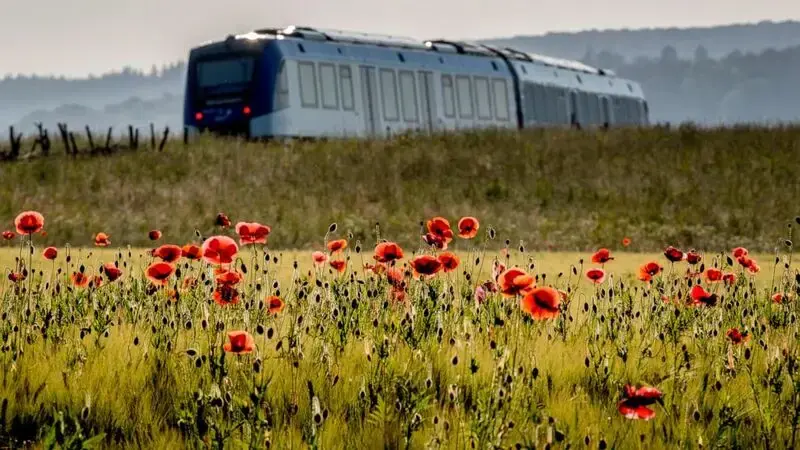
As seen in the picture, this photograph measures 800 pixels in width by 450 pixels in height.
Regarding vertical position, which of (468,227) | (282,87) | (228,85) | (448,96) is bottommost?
(468,227)

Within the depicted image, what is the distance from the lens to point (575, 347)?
6488 mm

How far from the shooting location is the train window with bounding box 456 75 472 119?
3094cm

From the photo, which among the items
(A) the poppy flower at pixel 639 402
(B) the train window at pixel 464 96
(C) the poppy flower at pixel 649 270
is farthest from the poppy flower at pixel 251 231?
(B) the train window at pixel 464 96

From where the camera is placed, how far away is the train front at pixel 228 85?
2630cm

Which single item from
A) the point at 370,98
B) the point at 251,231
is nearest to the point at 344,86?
the point at 370,98

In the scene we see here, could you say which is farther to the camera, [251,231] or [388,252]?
[251,231]

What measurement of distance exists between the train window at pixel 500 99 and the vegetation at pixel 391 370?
81.4 ft

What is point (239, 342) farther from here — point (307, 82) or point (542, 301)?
point (307, 82)

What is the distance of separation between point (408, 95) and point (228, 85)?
15.5 ft

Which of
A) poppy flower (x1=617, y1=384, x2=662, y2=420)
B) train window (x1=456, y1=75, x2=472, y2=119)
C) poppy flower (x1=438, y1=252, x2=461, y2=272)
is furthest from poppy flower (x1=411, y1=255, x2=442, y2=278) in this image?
train window (x1=456, y1=75, x2=472, y2=119)

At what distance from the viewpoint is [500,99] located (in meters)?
32.5

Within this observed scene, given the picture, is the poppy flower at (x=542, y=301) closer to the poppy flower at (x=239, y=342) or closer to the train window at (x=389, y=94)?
the poppy flower at (x=239, y=342)

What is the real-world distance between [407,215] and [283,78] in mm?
5279

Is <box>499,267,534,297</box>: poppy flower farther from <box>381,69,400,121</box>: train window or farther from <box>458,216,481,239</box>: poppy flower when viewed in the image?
<box>381,69,400,121</box>: train window
